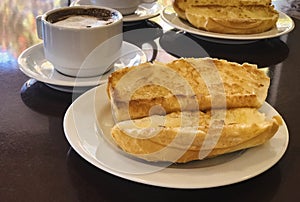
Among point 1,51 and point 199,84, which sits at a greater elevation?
point 199,84

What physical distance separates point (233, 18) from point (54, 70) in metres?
0.51

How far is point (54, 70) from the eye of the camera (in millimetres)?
946

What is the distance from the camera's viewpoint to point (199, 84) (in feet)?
2.51

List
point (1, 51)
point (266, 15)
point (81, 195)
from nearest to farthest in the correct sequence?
point (81, 195)
point (1, 51)
point (266, 15)

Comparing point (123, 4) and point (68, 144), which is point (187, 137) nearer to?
point (68, 144)

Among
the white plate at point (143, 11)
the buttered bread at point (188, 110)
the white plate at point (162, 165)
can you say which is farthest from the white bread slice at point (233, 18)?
the white plate at point (162, 165)

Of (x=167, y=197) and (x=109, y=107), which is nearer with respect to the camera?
(x=167, y=197)

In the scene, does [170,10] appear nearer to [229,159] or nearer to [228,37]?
[228,37]

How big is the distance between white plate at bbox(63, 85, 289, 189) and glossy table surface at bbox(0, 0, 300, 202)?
0.03 meters

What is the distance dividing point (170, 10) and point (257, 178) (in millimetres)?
780

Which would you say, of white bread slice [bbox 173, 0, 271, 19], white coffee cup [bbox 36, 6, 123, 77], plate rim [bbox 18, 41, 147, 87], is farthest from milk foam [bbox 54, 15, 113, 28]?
white bread slice [bbox 173, 0, 271, 19]

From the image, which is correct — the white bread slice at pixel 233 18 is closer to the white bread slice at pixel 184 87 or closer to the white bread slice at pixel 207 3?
the white bread slice at pixel 207 3

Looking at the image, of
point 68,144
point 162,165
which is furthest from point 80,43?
point 162,165

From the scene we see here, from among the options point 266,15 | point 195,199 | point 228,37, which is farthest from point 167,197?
point 266,15
